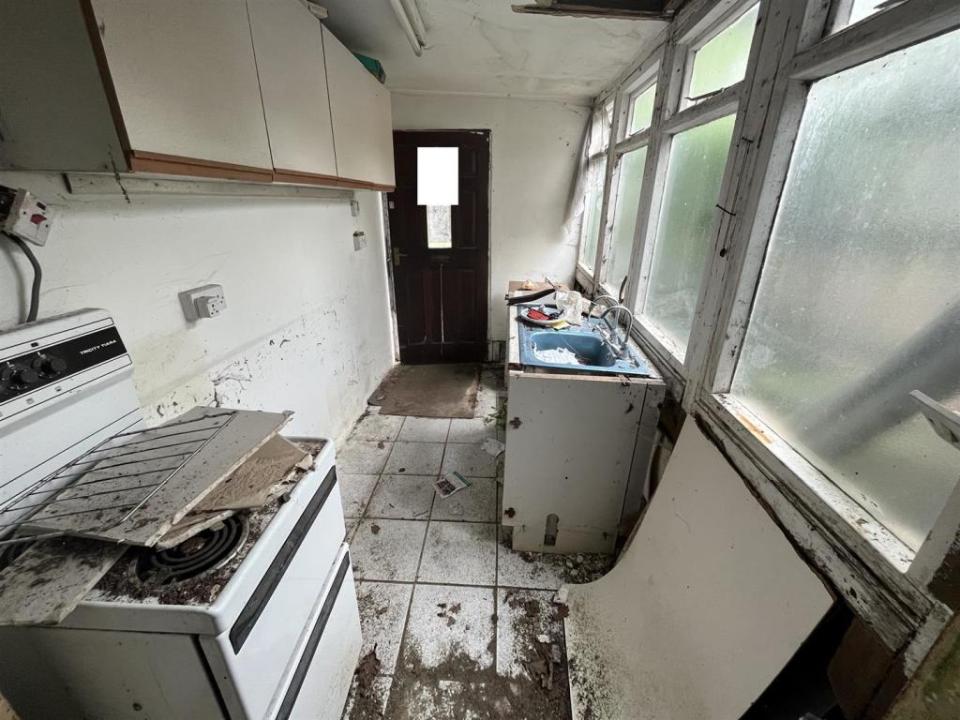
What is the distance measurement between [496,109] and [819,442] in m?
3.30

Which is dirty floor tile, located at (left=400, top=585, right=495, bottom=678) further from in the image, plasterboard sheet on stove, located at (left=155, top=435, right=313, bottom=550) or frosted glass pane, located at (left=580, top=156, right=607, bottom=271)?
frosted glass pane, located at (left=580, top=156, right=607, bottom=271)

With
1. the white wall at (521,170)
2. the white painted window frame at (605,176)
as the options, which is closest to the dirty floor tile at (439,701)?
the white painted window frame at (605,176)

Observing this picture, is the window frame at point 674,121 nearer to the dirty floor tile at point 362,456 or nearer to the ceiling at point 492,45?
the ceiling at point 492,45

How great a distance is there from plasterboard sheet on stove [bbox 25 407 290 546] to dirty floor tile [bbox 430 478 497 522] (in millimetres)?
1311

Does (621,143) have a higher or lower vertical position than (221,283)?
higher

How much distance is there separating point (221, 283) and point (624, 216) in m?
2.31

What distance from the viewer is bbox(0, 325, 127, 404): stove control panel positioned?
0.73 metres

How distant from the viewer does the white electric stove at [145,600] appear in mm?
646

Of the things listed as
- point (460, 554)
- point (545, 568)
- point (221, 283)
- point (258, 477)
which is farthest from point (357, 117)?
point (545, 568)

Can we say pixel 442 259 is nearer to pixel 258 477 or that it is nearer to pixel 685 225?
pixel 685 225

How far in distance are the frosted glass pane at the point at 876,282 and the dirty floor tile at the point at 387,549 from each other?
156 cm

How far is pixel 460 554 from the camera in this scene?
5.90 ft

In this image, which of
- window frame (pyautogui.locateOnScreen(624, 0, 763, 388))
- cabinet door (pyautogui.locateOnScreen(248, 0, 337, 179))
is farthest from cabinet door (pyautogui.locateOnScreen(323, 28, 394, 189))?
window frame (pyautogui.locateOnScreen(624, 0, 763, 388))

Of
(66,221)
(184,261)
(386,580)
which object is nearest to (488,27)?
(184,261)
